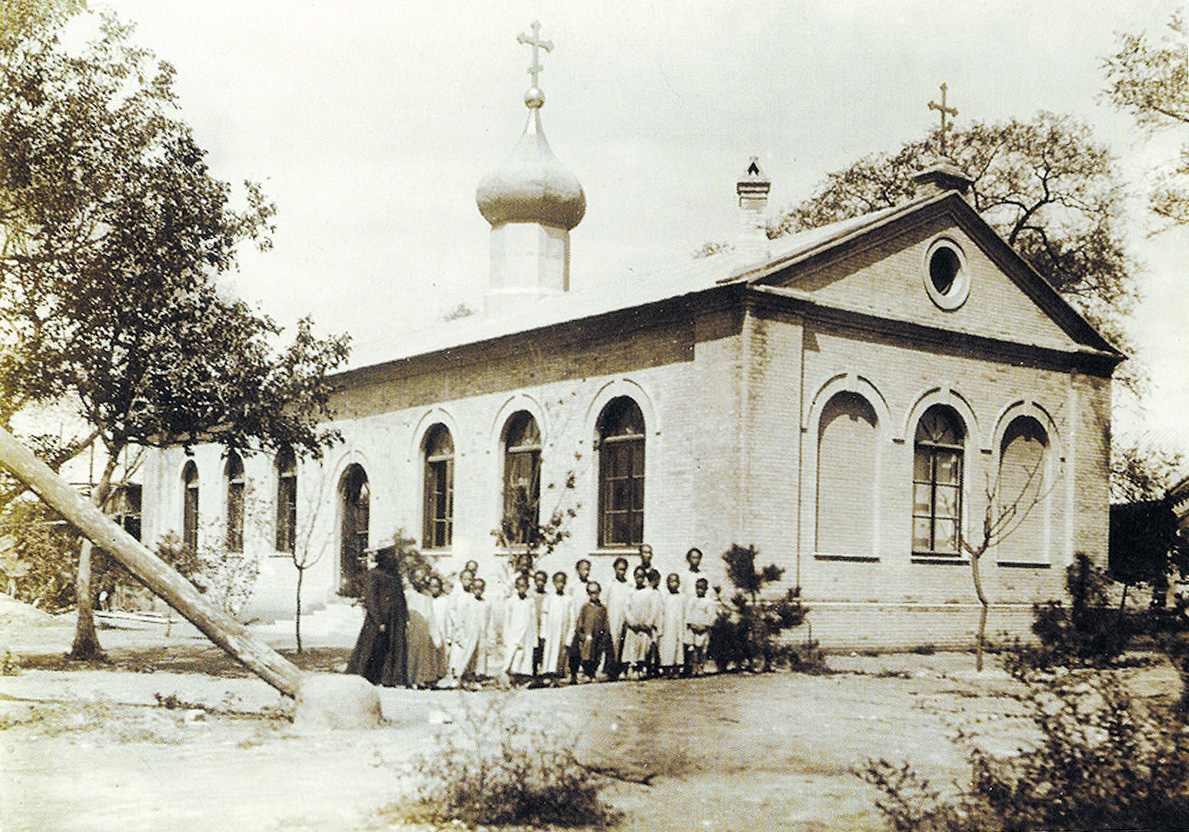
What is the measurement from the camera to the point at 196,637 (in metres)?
20.6

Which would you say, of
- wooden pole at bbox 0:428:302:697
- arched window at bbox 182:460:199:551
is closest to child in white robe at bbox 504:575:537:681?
wooden pole at bbox 0:428:302:697

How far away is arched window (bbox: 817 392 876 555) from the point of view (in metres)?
16.5

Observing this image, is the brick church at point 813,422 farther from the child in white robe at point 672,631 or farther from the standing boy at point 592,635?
the standing boy at point 592,635

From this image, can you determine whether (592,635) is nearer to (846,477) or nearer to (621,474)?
(621,474)

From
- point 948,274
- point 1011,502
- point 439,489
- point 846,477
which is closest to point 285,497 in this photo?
point 439,489

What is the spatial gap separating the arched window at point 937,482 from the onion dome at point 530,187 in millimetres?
11302

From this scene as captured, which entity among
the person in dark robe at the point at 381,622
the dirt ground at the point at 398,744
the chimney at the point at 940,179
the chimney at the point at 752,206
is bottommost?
the dirt ground at the point at 398,744

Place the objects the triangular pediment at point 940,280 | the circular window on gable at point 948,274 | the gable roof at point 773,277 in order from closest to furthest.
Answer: the gable roof at point 773,277 → the triangular pediment at point 940,280 → the circular window on gable at point 948,274

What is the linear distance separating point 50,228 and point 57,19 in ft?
6.10

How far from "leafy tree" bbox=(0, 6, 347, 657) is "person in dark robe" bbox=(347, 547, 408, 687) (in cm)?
239

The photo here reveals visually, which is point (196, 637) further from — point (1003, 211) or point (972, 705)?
point (1003, 211)

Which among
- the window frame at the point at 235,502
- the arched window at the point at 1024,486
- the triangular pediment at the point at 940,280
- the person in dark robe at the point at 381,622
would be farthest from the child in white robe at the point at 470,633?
the window frame at the point at 235,502

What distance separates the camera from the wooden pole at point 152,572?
970 centimetres

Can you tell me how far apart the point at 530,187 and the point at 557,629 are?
1434 centimetres
